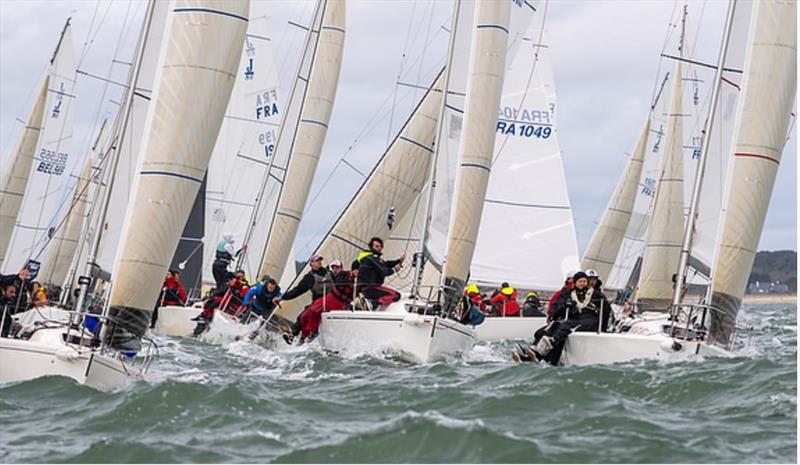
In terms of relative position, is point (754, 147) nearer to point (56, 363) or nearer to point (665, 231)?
point (56, 363)

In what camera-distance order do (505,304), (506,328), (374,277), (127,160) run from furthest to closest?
(505,304) < (506,328) < (374,277) < (127,160)

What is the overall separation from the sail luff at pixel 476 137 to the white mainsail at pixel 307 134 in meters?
6.76

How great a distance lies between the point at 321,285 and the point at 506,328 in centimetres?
736

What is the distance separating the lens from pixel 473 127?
1841 cm

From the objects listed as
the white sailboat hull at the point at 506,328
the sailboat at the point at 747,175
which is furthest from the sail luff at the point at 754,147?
the white sailboat hull at the point at 506,328

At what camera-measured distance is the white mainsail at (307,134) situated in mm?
24500

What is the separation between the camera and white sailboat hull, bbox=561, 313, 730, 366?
569 inches

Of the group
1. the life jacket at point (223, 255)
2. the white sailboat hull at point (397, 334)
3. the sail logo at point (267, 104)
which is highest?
the sail logo at point (267, 104)

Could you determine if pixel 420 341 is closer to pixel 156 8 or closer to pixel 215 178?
pixel 156 8

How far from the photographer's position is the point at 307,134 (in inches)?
989

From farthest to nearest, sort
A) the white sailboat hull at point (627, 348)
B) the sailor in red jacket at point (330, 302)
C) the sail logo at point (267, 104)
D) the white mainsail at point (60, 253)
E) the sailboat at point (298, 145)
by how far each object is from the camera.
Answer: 1. the sail logo at point (267, 104)
2. the white mainsail at point (60, 253)
3. the sailboat at point (298, 145)
4. the sailor in red jacket at point (330, 302)
5. the white sailboat hull at point (627, 348)

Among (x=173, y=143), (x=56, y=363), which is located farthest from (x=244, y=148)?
(x=56, y=363)

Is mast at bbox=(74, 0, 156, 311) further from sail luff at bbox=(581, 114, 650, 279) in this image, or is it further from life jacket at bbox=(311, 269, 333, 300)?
sail luff at bbox=(581, 114, 650, 279)

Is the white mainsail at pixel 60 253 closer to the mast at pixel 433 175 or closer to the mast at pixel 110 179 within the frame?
the mast at pixel 433 175
